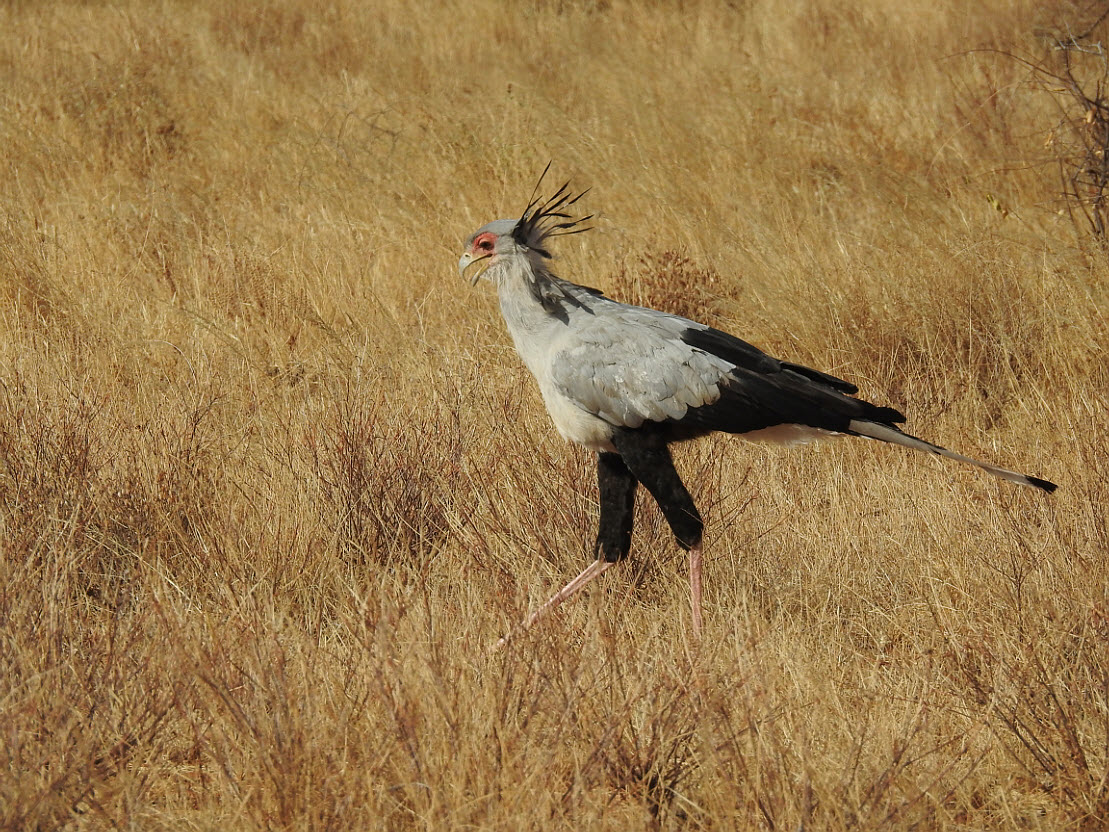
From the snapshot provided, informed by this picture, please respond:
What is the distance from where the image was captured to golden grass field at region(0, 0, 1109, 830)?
259cm

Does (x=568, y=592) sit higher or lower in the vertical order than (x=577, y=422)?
lower

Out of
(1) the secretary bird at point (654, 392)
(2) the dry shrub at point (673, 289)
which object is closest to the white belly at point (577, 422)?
(1) the secretary bird at point (654, 392)

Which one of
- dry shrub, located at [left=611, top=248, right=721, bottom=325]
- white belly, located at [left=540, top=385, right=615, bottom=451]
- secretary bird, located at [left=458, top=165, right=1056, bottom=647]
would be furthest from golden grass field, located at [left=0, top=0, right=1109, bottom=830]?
white belly, located at [left=540, top=385, right=615, bottom=451]

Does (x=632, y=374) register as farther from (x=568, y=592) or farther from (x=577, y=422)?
(x=568, y=592)

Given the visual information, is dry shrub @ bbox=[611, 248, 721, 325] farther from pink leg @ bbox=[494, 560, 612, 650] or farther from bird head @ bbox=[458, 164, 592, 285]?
pink leg @ bbox=[494, 560, 612, 650]

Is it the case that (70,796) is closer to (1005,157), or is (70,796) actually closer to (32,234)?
(32,234)

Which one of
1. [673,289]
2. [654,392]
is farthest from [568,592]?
[673,289]

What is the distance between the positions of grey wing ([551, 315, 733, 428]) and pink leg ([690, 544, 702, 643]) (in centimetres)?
40

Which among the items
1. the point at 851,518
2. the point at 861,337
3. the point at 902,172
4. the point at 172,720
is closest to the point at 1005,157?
the point at 902,172

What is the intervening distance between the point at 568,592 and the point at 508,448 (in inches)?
38.7

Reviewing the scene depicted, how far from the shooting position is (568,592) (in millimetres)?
3426

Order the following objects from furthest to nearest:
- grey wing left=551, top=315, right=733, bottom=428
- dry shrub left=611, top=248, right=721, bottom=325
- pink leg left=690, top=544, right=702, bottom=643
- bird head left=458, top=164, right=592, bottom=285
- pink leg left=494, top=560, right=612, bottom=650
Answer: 1. dry shrub left=611, top=248, right=721, bottom=325
2. bird head left=458, top=164, right=592, bottom=285
3. grey wing left=551, top=315, right=733, bottom=428
4. pink leg left=690, top=544, right=702, bottom=643
5. pink leg left=494, top=560, right=612, bottom=650

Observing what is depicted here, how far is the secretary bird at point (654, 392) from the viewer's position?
346cm

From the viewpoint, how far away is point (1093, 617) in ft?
9.98
